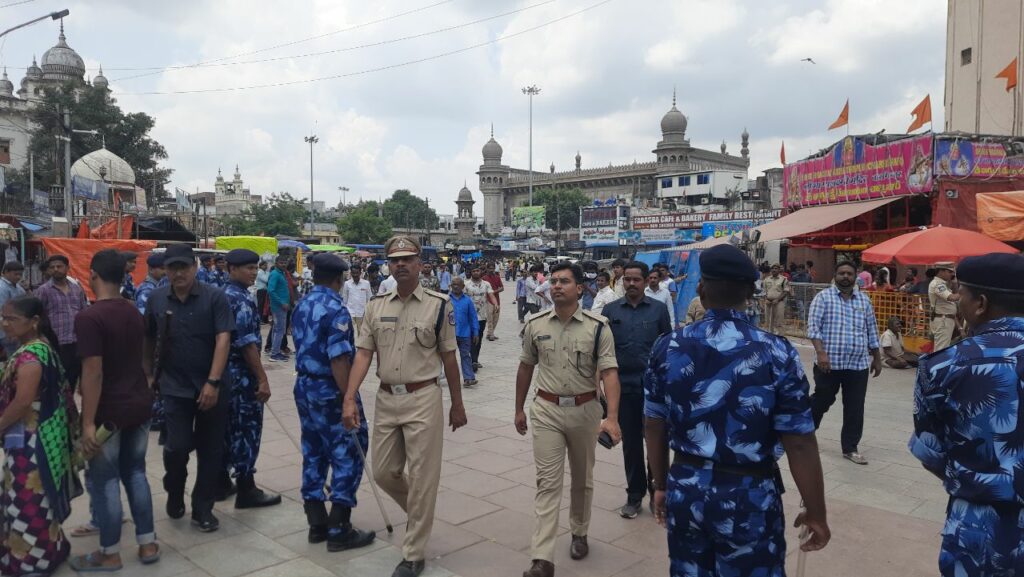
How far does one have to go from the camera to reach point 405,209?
101312mm

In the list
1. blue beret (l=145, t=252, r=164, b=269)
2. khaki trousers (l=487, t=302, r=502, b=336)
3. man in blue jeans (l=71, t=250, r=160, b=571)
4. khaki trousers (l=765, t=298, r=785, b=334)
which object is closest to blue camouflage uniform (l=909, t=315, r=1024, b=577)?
man in blue jeans (l=71, t=250, r=160, b=571)

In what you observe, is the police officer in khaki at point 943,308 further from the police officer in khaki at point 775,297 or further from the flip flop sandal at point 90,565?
the flip flop sandal at point 90,565

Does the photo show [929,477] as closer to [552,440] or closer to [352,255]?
[552,440]

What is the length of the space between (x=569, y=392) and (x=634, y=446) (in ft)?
3.41

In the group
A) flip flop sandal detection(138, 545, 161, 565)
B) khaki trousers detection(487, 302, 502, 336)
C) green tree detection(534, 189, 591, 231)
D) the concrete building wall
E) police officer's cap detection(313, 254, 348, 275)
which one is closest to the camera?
flip flop sandal detection(138, 545, 161, 565)

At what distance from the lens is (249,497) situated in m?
4.76

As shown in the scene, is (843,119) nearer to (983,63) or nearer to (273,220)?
(983,63)

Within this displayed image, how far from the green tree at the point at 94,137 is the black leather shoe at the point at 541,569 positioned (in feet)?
146

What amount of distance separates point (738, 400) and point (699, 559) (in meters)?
0.57

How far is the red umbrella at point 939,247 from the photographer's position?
31.4 ft

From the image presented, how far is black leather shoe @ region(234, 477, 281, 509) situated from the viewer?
4750 mm

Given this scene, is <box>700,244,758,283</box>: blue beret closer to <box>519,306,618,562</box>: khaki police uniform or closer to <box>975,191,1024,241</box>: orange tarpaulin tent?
<box>519,306,618,562</box>: khaki police uniform

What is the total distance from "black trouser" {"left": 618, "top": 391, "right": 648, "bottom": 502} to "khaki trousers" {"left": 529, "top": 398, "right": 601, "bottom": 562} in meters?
0.71

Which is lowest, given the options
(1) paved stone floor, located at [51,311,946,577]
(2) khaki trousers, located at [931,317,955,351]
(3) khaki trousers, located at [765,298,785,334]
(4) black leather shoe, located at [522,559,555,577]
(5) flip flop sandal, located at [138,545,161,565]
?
(1) paved stone floor, located at [51,311,946,577]
